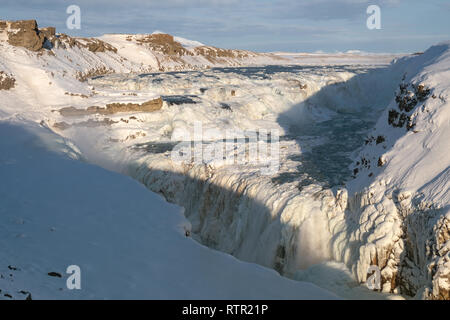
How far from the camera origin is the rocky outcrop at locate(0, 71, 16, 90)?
2266 cm

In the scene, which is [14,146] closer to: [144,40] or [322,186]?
[322,186]

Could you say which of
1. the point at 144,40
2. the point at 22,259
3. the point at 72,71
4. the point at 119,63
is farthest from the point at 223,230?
the point at 144,40

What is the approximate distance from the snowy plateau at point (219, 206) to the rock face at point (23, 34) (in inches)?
253

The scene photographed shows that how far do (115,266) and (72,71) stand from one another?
3267 centimetres

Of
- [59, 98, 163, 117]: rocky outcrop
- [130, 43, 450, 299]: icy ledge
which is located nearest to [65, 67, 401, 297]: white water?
[130, 43, 450, 299]: icy ledge

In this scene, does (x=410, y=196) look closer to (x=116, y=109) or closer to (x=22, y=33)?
(x=116, y=109)

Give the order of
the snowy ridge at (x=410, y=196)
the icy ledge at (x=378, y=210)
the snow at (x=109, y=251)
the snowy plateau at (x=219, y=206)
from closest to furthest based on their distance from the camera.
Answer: the snow at (x=109, y=251), the snowy plateau at (x=219, y=206), the snowy ridge at (x=410, y=196), the icy ledge at (x=378, y=210)

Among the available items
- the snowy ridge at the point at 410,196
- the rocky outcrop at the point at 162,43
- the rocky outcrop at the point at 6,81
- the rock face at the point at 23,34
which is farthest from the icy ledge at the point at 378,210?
the rocky outcrop at the point at 162,43

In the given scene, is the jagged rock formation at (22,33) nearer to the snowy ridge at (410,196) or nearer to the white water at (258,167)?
the white water at (258,167)

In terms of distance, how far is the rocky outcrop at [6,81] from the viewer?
22.7m

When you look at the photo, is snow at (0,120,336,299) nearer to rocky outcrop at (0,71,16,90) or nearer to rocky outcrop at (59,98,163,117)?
rocky outcrop at (59,98,163,117)

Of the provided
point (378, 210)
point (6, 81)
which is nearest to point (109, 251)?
point (378, 210)

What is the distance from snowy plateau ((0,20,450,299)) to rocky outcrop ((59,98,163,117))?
0.06m
